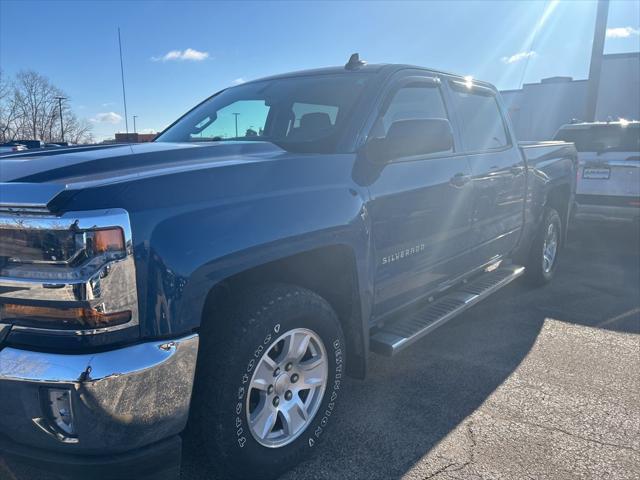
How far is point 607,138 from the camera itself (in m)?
7.80

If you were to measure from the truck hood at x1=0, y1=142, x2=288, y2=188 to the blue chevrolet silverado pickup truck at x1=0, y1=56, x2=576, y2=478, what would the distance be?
0.05 ft

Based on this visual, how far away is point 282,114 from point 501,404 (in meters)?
2.36

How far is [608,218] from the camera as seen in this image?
741 cm

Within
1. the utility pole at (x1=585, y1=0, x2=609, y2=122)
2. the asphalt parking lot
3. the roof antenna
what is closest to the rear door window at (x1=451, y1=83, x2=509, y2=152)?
the roof antenna

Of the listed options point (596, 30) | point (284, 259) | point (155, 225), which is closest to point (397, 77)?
Result: point (284, 259)

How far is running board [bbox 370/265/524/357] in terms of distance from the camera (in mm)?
3006

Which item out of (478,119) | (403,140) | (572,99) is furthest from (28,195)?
(572,99)

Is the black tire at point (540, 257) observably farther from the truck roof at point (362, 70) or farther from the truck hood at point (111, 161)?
the truck hood at point (111, 161)

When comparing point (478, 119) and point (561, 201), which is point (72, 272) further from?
point (561, 201)

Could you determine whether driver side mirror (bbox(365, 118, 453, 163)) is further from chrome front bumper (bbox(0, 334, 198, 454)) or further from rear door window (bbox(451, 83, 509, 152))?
chrome front bumper (bbox(0, 334, 198, 454))

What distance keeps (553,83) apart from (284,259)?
83.1 ft

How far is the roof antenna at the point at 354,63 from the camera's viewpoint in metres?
3.44

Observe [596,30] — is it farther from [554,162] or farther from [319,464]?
[319,464]

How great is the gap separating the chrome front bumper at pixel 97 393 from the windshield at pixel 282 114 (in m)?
1.49
